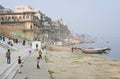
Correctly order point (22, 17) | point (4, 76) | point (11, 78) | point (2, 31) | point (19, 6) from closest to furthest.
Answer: point (4, 76), point (11, 78), point (2, 31), point (22, 17), point (19, 6)

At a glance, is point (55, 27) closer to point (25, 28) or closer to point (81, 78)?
point (25, 28)

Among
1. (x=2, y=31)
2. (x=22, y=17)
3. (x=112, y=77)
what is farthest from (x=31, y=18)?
(x=112, y=77)

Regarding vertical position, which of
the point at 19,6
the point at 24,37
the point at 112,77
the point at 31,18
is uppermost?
the point at 19,6

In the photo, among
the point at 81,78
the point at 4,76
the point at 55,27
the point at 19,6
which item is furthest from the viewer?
Answer: the point at 55,27

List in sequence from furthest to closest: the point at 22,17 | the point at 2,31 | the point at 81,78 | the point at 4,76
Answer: the point at 22,17
the point at 2,31
the point at 81,78
the point at 4,76

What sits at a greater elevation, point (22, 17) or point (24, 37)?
point (22, 17)

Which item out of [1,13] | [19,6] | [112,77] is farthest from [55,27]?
[112,77]

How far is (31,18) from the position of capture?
7875cm

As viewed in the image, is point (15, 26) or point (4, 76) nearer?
point (4, 76)

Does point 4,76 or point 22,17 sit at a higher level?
point 22,17

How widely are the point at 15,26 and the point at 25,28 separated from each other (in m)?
3.49

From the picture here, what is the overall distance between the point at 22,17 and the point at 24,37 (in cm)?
701

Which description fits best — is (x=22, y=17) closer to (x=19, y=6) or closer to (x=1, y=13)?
(x=1, y=13)

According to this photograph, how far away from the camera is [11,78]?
1919 cm
